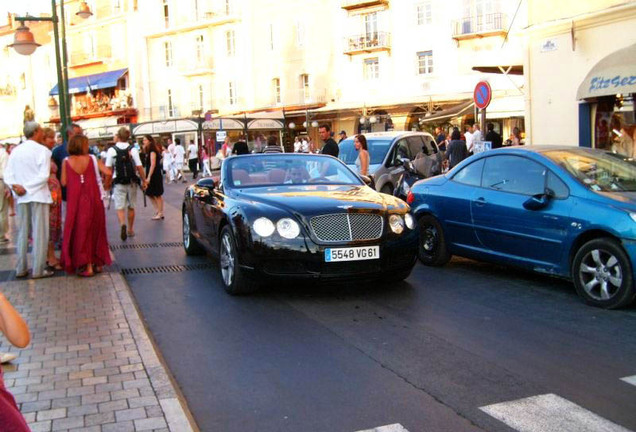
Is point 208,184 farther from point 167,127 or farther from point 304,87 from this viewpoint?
point 304,87

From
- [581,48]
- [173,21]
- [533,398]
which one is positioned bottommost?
[533,398]

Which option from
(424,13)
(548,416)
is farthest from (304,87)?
(548,416)

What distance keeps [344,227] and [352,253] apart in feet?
0.92

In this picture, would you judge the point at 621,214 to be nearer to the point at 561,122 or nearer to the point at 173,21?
the point at 561,122

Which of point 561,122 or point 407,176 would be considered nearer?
point 407,176

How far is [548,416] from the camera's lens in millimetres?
3936

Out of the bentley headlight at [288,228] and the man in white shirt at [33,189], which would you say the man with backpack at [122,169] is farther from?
the bentley headlight at [288,228]

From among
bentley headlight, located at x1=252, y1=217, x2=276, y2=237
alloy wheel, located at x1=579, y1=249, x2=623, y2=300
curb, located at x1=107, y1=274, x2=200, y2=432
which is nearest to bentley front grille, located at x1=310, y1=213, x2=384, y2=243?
bentley headlight, located at x1=252, y1=217, x2=276, y2=237

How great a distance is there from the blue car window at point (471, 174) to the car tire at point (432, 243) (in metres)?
0.63

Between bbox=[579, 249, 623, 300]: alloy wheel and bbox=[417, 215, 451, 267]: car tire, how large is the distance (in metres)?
2.21

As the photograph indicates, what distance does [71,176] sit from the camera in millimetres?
8180

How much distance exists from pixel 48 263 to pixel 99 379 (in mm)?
4815

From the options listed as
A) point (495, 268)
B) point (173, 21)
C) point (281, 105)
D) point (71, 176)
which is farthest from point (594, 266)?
point (173, 21)

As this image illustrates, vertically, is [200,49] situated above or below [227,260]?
above
